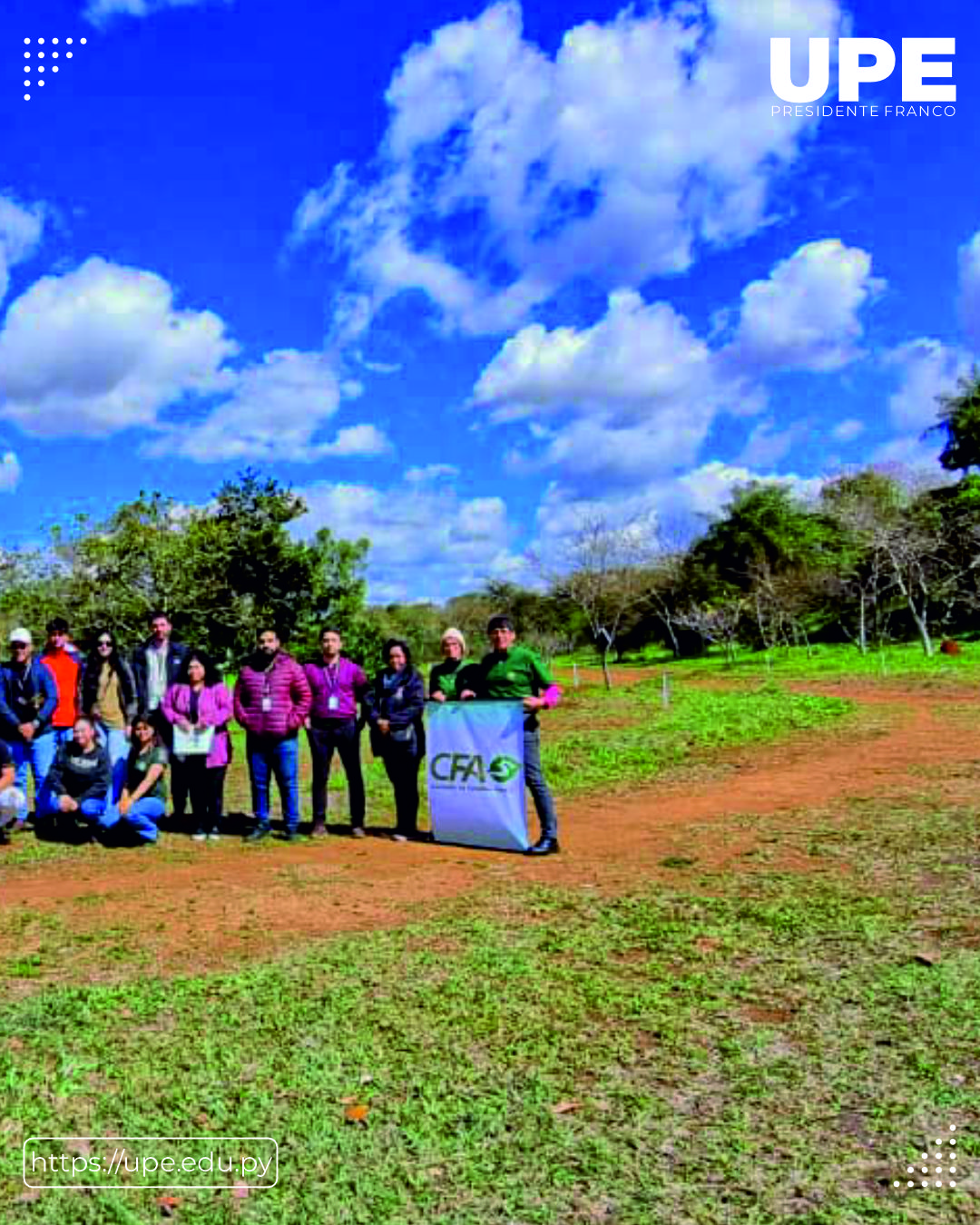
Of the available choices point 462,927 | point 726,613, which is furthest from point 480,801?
point 726,613

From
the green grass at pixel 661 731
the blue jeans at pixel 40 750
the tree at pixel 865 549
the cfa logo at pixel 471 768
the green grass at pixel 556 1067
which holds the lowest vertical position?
the green grass at pixel 556 1067

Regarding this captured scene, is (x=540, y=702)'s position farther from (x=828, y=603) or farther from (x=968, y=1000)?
(x=828, y=603)

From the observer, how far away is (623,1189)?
110 inches

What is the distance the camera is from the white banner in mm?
7328

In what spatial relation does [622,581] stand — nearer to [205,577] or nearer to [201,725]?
[205,577]

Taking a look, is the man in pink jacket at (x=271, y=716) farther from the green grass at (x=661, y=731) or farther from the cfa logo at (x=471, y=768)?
the green grass at (x=661, y=731)

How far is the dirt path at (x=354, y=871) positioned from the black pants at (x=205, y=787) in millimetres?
304

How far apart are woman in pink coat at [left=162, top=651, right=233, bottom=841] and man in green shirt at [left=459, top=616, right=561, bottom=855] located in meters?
2.09

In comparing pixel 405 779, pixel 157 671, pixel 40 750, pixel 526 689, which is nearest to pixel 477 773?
pixel 526 689

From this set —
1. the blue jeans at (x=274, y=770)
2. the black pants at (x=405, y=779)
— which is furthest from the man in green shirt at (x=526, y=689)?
the blue jeans at (x=274, y=770)

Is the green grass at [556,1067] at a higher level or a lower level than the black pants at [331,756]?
lower

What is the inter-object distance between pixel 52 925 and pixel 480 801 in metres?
3.09

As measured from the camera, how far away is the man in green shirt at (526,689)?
723 centimetres

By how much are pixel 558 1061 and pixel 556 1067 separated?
0.05 meters
